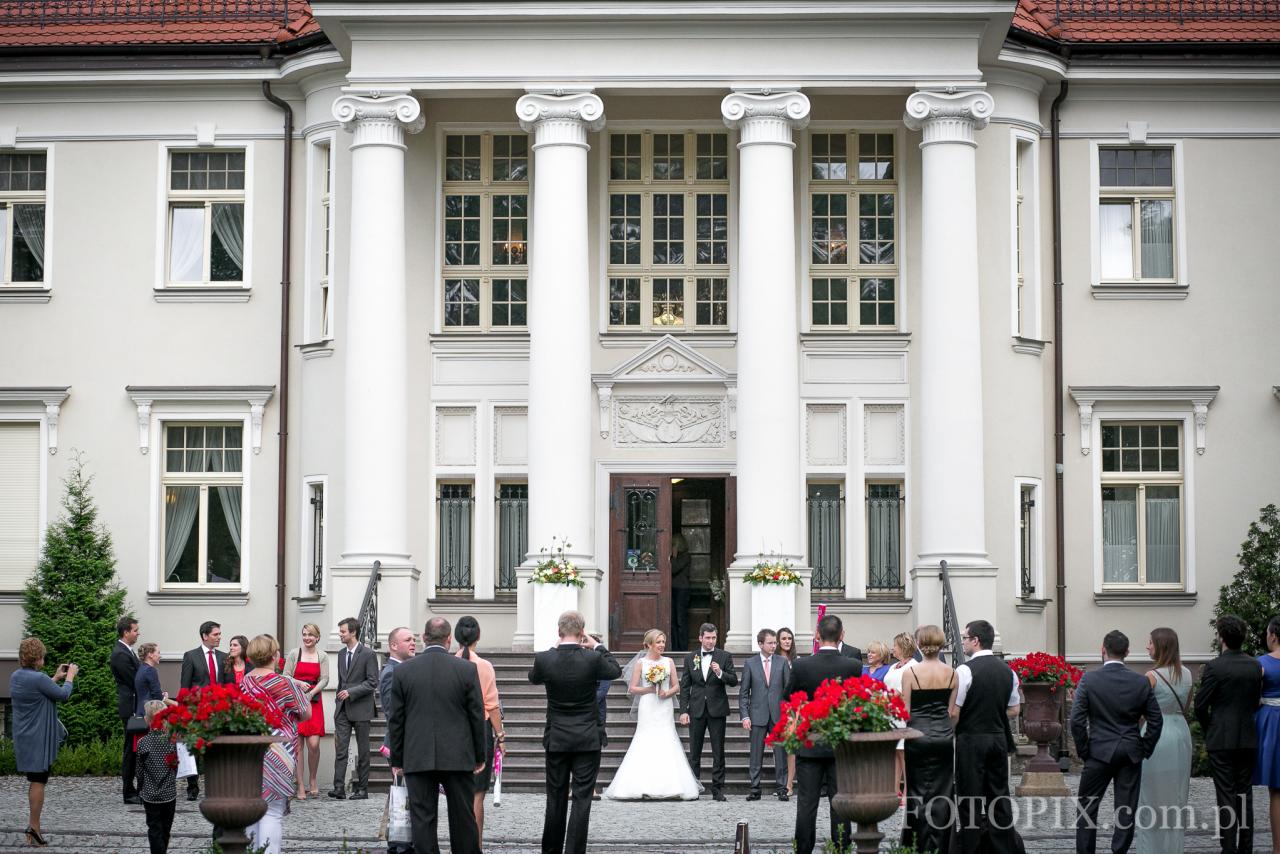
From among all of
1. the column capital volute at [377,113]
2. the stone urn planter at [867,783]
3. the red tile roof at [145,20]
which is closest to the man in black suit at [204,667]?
the column capital volute at [377,113]

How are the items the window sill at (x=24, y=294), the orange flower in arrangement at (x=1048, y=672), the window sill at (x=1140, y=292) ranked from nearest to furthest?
the orange flower in arrangement at (x=1048, y=672) → the window sill at (x=1140, y=292) → the window sill at (x=24, y=294)

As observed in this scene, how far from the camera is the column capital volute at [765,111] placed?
75.7 feet

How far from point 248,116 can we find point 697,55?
6.52 metres

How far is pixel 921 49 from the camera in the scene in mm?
23188

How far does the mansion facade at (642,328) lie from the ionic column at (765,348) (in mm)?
1368

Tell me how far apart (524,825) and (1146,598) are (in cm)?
1096

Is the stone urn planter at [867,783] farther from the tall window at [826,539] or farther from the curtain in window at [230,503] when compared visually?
the curtain in window at [230,503]

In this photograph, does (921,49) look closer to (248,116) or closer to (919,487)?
(919,487)

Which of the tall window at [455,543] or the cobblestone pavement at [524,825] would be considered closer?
the cobblestone pavement at [524,825]

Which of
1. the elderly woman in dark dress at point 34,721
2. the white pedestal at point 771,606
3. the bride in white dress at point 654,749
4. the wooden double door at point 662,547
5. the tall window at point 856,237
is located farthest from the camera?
the tall window at point 856,237

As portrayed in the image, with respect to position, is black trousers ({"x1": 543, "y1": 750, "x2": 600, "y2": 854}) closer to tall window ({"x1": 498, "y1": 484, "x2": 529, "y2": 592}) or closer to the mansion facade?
the mansion facade

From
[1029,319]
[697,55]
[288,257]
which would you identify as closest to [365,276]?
[288,257]

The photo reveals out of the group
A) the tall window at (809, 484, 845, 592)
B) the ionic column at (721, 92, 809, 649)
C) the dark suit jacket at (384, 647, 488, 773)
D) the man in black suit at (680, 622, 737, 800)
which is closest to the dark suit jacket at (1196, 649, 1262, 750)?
the dark suit jacket at (384, 647, 488, 773)

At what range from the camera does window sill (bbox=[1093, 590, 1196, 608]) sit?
25141mm
